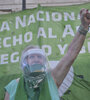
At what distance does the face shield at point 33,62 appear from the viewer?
6.93ft

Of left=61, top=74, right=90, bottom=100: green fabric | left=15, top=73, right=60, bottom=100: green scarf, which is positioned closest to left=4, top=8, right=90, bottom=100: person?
left=15, top=73, right=60, bottom=100: green scarf

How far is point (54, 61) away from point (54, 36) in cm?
39

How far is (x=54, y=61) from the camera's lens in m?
4.07

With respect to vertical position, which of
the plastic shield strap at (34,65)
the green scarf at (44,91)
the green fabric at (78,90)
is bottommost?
the green fabric at (78,90)

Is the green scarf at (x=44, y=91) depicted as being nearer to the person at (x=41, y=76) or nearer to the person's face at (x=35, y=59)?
the person at (x=41, y=76)

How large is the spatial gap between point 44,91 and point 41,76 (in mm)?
107

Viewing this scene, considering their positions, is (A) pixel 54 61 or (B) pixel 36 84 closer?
(B) pixel 36 84

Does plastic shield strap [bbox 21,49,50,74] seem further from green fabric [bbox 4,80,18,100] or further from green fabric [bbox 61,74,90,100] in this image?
green fabric [bbox 61,74,90,100]

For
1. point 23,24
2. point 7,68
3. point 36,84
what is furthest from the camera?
point 23,24

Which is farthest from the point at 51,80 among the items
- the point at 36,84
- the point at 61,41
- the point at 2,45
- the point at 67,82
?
the point at 2,45

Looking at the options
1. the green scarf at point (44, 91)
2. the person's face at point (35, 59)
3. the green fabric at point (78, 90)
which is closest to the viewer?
the green scarf at point (44, 91)

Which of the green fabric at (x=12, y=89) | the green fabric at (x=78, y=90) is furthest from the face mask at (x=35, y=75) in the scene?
the green fabric at (x=78, y=90)

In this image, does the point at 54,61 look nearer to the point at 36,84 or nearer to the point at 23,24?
the point at 23,24

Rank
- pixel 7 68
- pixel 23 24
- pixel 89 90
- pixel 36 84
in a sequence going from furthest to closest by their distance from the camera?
1. pixel 23 24
2. pixel 7 68
3. pixel 89 90
4. pixel 36 84
